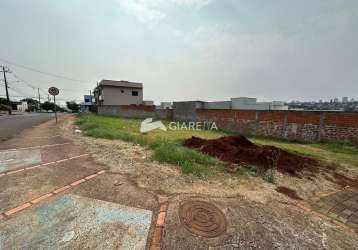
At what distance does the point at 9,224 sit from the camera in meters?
2.27

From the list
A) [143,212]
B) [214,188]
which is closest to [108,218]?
[143,212]

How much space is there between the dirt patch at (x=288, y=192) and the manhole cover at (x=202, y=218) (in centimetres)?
159

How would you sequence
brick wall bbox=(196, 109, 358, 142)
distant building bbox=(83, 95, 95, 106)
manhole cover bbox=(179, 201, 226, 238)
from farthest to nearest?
distant building bbox=(83, 95, 95, 106) < brick wall bbox=(196, 109, 358, 142) < manhole cover bbox=(179, 201, 226, 238)

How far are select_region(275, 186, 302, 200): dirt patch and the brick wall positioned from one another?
6360 millimetres

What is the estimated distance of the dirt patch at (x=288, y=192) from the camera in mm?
3321

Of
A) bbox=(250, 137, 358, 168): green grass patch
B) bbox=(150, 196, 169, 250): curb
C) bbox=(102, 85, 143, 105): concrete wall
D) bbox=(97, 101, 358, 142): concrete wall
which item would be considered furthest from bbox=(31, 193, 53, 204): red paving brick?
bbox=(102, 85, 143, 105): concrete wall

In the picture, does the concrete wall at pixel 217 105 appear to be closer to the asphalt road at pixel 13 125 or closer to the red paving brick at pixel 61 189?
the asphalt road at pixel 13 125

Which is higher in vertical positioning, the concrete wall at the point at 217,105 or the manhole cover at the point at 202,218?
the concrete wall at the point at 217,105

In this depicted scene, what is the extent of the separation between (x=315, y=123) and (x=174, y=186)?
831 cm

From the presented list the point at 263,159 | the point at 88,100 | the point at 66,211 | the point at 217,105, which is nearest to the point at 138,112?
the point at 217,105

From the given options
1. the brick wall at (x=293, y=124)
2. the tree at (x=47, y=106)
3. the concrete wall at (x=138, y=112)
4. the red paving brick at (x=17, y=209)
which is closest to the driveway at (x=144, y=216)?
the red paving brick at (x=17, y=209)

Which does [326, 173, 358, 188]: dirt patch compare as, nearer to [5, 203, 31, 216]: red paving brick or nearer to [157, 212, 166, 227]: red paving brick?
[157, 212, 166, 227]: red paving brick

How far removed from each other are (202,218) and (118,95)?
36.9m

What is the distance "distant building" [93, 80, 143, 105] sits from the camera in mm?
35219
